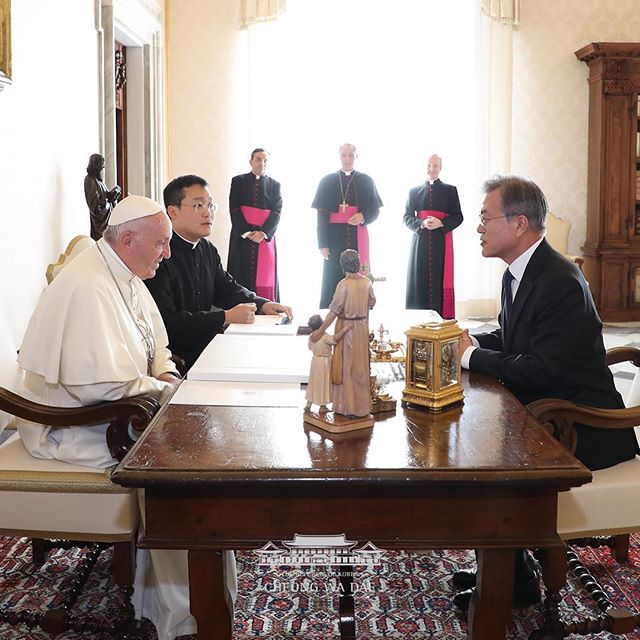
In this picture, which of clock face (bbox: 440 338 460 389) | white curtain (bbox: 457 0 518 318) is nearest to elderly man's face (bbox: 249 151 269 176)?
white curtain (bbox: 457 0 518 318)

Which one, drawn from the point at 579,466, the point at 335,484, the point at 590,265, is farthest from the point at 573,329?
the point at 590,265

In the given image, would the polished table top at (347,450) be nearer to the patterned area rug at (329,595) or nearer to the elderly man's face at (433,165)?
the patterned area rug at (329,595)

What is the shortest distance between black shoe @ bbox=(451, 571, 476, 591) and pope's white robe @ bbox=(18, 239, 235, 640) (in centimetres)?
82

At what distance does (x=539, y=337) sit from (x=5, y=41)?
3120 mm

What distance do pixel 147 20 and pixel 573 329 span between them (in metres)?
7.01

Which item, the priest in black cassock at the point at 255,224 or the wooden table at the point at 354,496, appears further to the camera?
the priest in black cassock at the point at 255,224

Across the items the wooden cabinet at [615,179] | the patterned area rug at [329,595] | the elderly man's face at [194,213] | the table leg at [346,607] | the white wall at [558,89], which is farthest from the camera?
the white wall at [558,89]

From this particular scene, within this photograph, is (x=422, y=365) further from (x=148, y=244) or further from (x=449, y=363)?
(x=148, y=244)

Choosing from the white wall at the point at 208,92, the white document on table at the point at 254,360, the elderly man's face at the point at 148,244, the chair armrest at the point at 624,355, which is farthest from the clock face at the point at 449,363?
the white wall at the point at 208,92

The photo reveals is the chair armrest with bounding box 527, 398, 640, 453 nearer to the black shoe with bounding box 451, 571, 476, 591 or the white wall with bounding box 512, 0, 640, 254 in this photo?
the black shoe with bounding box 451, 571, 476, 591

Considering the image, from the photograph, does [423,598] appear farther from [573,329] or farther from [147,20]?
[147,20]

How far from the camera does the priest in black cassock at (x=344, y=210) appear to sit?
8.28 meters

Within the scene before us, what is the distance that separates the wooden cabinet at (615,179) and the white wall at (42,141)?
569 centimetres
